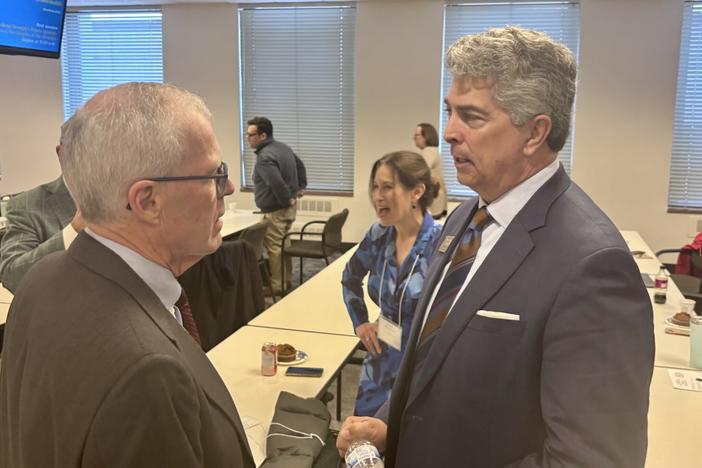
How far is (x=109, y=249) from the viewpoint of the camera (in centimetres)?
92

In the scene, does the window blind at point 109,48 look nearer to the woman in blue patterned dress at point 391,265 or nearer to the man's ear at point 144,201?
the woman in blue patterned dress at point 391,265

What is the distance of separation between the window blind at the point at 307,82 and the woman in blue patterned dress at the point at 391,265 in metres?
5.48

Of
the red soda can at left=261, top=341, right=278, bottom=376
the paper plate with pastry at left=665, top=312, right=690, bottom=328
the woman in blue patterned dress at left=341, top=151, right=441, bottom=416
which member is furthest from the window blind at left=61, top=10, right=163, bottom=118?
the paper plate with pastry at left=665, top=312, right=690, bottom=328

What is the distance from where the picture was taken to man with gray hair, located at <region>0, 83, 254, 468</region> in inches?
31.4

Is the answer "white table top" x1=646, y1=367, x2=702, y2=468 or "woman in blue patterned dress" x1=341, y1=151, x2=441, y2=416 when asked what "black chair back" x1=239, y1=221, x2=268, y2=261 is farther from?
"white table top" x1=646, y1=367, x2=702, y2=468

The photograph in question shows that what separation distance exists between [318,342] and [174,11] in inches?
259

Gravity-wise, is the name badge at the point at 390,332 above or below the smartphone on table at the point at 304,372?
above

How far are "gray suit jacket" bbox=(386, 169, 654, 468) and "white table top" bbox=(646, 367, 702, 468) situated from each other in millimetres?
871

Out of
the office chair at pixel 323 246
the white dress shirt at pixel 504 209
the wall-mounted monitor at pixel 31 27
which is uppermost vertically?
the wall-mounted monitor at pixel 31 27

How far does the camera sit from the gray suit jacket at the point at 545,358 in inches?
38.6

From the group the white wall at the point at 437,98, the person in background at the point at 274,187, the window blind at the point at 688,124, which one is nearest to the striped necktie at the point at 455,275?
the person in background at the point at 274,187

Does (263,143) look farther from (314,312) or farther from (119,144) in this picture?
(119,144)

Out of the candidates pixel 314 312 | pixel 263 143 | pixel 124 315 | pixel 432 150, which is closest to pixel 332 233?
pixel 263 143

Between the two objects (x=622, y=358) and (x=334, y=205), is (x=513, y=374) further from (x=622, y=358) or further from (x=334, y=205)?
(x=334, y=205)
